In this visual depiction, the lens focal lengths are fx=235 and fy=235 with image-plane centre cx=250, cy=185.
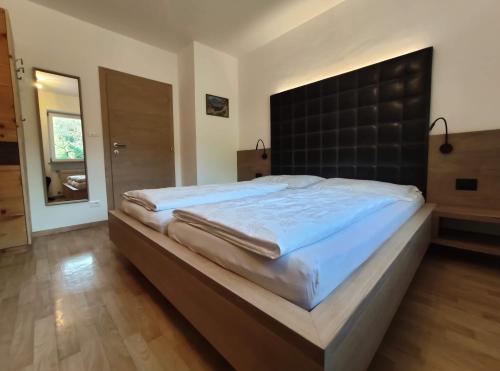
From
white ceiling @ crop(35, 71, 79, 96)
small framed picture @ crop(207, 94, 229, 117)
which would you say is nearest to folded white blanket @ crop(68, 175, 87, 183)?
white ceiling @ crop(35, 71, 79, 96)

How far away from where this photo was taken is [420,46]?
6.73ft

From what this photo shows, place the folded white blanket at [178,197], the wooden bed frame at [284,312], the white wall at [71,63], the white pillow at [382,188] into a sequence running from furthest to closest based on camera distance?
the white wall at [71,63]
the white pillow at [382,188]
the folded white blanket at [178,197]
the wooden bed frame at [284,312]

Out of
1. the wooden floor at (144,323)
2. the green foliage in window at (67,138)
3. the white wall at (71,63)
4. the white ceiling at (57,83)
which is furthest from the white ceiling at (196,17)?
the wooden floor at (144,323)

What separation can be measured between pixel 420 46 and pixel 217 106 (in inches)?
99.4

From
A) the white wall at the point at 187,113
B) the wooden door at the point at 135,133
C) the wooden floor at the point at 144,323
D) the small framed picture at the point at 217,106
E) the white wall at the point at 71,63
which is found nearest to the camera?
the wooden floor at the point at 144,323

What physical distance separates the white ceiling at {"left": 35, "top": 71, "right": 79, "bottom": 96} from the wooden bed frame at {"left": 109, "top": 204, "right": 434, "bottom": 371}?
2.60 meters

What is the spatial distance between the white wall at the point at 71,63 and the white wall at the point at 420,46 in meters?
2.06

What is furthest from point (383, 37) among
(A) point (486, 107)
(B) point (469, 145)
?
(B) point (469, 145)

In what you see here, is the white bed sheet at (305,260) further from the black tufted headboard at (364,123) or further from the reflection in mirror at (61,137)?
the reflection in mirror at (61,137)

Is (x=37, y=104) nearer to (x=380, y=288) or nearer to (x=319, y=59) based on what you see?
(x=319, y=59)

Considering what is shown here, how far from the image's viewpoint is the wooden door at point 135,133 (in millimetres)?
3031

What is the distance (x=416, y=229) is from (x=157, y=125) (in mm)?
3339

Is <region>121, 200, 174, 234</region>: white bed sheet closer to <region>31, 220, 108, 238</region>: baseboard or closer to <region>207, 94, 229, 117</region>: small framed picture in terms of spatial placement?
<region>31, 220, 108, 238</region>: baseboard

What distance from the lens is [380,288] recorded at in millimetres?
843
